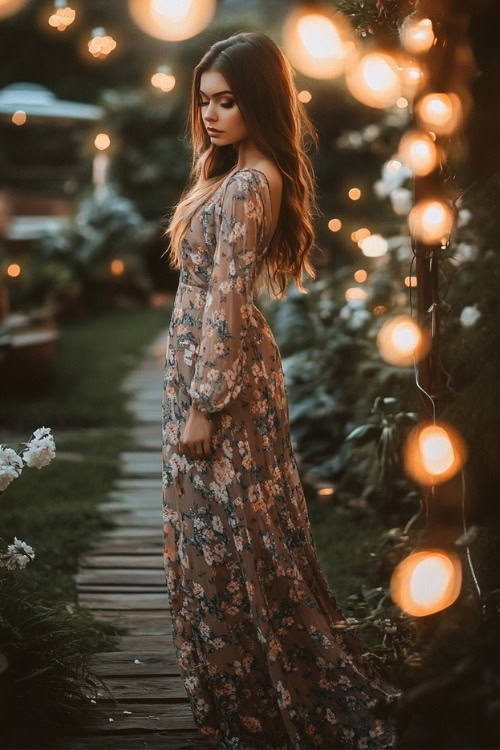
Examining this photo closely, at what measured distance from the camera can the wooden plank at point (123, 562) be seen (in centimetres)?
469

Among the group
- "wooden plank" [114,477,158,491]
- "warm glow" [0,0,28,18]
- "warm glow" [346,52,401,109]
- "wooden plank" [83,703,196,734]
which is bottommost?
"wooden plank" [83,703,196,734]

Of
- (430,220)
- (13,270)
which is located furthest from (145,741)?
(13,270)

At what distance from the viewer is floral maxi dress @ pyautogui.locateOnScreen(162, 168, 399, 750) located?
283 centimetres

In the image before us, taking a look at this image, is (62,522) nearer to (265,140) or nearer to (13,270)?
(265,140)

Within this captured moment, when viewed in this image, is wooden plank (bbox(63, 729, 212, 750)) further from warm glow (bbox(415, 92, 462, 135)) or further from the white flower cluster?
warm glow (bbox(415, 92, 462, 135))

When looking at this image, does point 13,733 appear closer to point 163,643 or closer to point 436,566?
point 163,643

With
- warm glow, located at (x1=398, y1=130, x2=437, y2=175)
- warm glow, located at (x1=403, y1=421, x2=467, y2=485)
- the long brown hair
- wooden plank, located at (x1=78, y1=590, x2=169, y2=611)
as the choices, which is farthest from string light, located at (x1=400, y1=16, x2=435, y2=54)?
wooden plank, located at (x1=78, y1=590, x2=169, y2=611)

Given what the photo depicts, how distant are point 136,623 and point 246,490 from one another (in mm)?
1400

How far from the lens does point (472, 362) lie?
140 inches

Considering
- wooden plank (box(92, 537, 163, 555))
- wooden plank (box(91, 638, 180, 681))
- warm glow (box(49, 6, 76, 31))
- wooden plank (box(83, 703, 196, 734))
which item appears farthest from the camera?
wooden plank (box(92, 537, 163, 555))

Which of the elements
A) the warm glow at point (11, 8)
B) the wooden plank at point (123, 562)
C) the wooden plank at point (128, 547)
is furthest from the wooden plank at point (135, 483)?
the warm glow at point (11, 8)

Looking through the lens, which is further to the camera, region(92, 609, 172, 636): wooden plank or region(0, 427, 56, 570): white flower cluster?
region(92, 609, 172, 636): wooden plank

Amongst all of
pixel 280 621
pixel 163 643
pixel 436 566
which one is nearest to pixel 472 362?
pixel 436 566

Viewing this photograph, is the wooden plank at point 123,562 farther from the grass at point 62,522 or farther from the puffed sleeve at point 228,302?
the puffed sleeve at point 228,302
